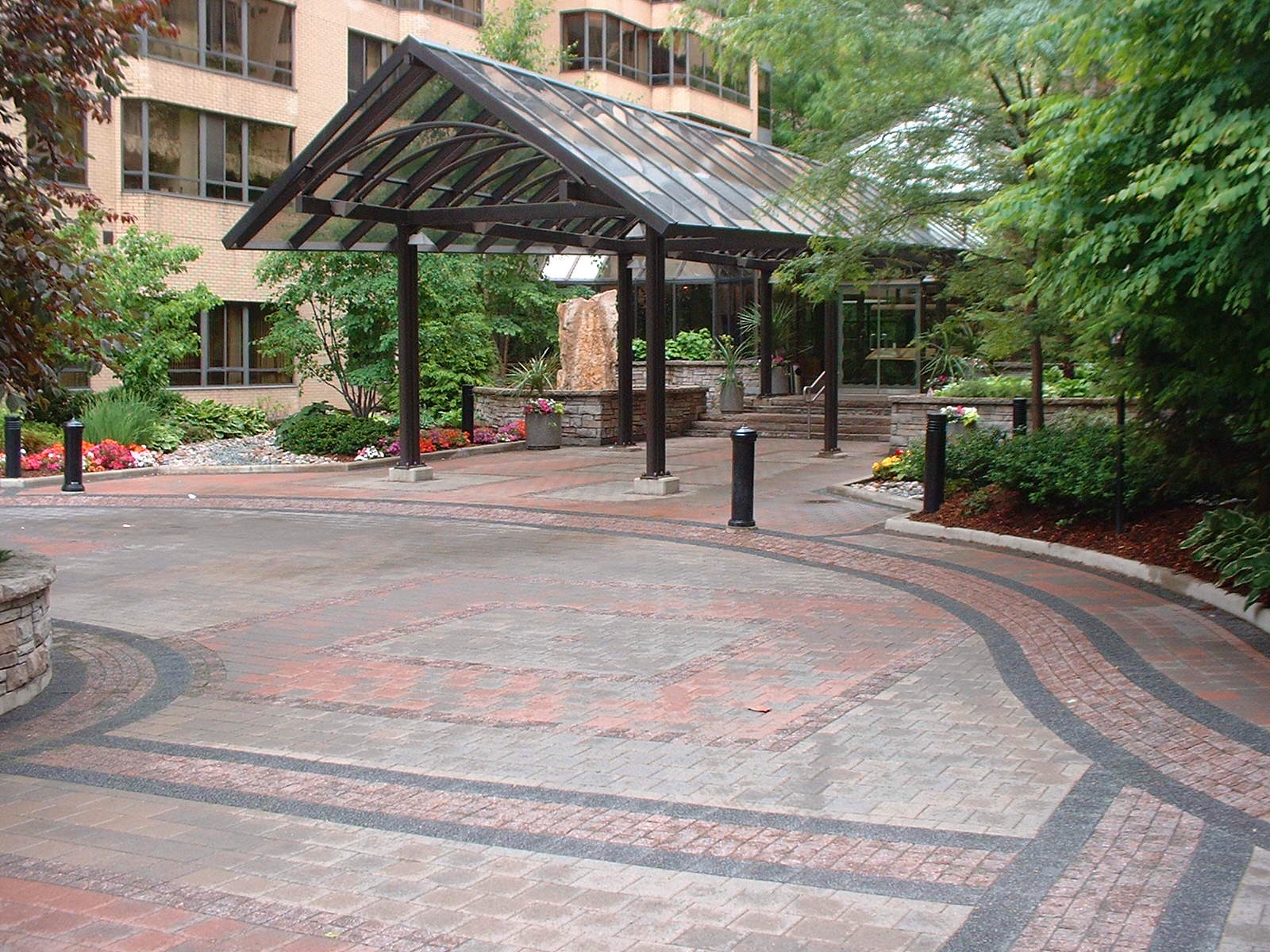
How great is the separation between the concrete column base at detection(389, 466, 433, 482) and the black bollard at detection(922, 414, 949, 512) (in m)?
7.87

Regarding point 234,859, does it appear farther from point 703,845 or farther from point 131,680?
point 131,680

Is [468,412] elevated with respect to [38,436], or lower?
elevated

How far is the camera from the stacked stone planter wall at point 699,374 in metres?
30.1

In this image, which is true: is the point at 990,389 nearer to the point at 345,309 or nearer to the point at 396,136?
the point at 396,136

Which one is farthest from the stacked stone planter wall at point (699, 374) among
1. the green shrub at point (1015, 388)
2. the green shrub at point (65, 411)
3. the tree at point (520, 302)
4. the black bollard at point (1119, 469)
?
the black bollard at point (1119, 469)

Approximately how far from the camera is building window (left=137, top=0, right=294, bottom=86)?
3136 cm

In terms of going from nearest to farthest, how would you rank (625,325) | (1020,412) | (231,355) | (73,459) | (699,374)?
(1020,412), (73,459), (625,325), (699,374), (231,355)

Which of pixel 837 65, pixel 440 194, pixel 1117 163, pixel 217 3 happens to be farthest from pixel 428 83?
pixel 217 3

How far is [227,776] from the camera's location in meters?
6.23

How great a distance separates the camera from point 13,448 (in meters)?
19.0

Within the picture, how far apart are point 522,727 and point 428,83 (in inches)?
461

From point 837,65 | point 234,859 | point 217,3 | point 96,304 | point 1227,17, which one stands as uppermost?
point 217,3

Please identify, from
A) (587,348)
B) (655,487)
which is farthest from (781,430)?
(655,487)

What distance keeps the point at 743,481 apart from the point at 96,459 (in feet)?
37.0
